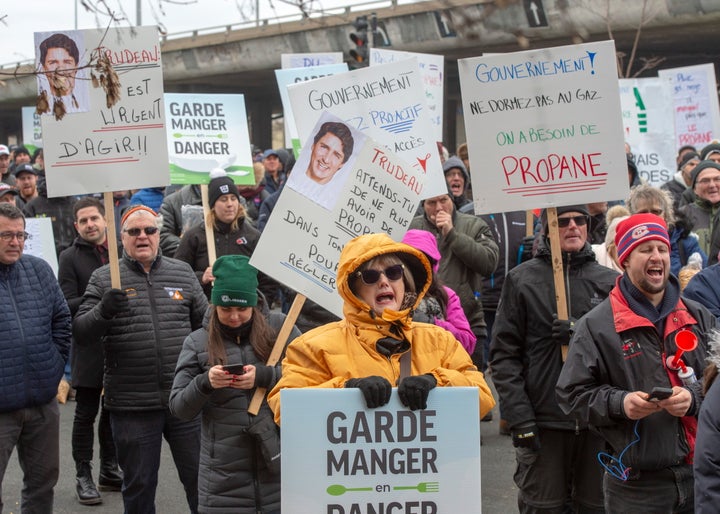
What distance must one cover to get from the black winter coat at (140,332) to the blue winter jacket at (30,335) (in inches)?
6.5

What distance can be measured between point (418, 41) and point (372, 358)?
89.1ft

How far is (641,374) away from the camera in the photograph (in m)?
4.57

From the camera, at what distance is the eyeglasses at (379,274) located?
4059 millimetres

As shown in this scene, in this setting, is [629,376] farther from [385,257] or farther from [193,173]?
[193,173]

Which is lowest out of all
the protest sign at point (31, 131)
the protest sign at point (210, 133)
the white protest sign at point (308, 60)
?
the protest sign at point (210, 133)

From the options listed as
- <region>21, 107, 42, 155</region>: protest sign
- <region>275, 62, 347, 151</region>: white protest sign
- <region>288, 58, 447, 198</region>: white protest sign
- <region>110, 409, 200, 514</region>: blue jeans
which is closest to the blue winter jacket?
<region>110, 409, 200, 514</region>: blue jeans

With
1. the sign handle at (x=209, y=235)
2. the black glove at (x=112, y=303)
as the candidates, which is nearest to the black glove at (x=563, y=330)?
the black glove at (x=112, y=303)

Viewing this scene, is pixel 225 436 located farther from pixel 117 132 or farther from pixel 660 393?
pixel 117 132

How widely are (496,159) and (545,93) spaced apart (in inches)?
17.1

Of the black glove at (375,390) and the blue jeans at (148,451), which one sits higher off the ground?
the black glove at (375,390)

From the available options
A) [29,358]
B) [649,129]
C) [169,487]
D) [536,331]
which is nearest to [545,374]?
[536,331]

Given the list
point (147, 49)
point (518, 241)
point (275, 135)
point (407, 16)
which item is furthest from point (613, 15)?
point (275, 135)

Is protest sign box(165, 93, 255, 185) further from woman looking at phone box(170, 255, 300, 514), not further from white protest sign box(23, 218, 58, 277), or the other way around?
woman looking at phone box(170, 255, 300, 514)

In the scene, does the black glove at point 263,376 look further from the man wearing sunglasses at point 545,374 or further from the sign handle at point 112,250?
the sign handle at point 112,250
